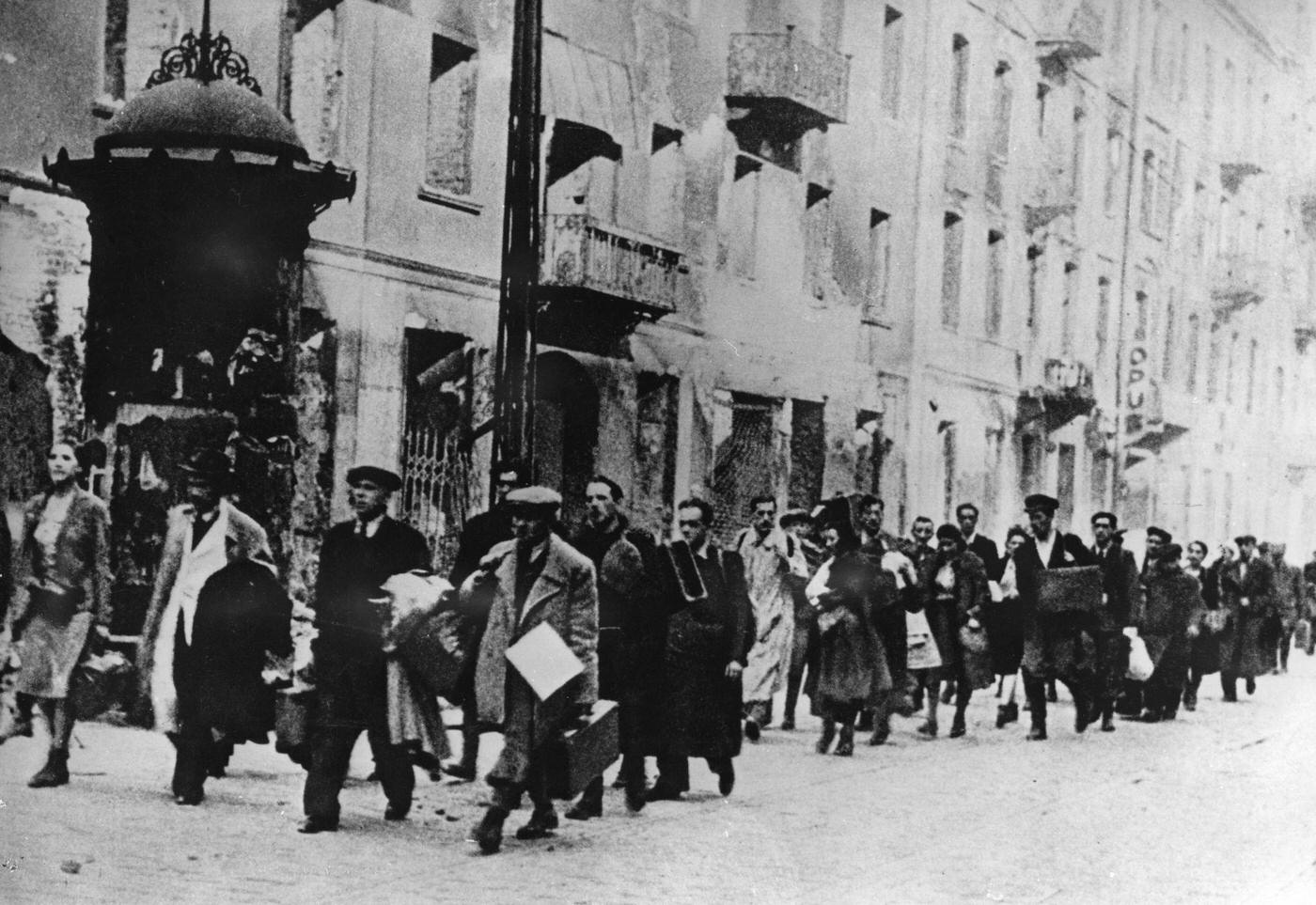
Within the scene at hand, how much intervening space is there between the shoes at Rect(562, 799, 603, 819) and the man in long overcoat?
2.45 feet

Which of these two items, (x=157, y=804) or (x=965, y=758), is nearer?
(x=157, y=804)

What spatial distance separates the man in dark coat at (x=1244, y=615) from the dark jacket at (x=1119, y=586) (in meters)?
0.83

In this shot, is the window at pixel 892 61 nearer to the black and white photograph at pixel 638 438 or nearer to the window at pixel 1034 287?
the black and white photograph at pixel 638 438

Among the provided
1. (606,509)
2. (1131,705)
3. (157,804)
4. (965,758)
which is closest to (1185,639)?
(1131,705)

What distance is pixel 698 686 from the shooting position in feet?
33.6

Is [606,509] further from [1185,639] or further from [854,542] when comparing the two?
[1185,639]

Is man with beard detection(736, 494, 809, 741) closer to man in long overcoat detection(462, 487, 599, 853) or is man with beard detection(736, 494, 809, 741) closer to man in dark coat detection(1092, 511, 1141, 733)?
man in dark coat detection(1092, 511, 1141, 733)

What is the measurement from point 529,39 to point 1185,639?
7.61m

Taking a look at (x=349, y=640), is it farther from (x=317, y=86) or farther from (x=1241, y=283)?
(x=1241, y=283)

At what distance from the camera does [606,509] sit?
9.88 meters

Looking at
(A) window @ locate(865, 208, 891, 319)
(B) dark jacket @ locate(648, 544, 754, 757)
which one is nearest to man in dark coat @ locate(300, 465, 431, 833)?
(B) dark jacket @ locate(648, 544, 754, 757)

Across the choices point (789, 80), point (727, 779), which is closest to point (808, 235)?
point (789, 80)

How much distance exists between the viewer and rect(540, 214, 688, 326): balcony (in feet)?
35.2

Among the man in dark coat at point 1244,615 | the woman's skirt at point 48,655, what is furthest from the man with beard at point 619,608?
the man in dark coat at point 1244,615
